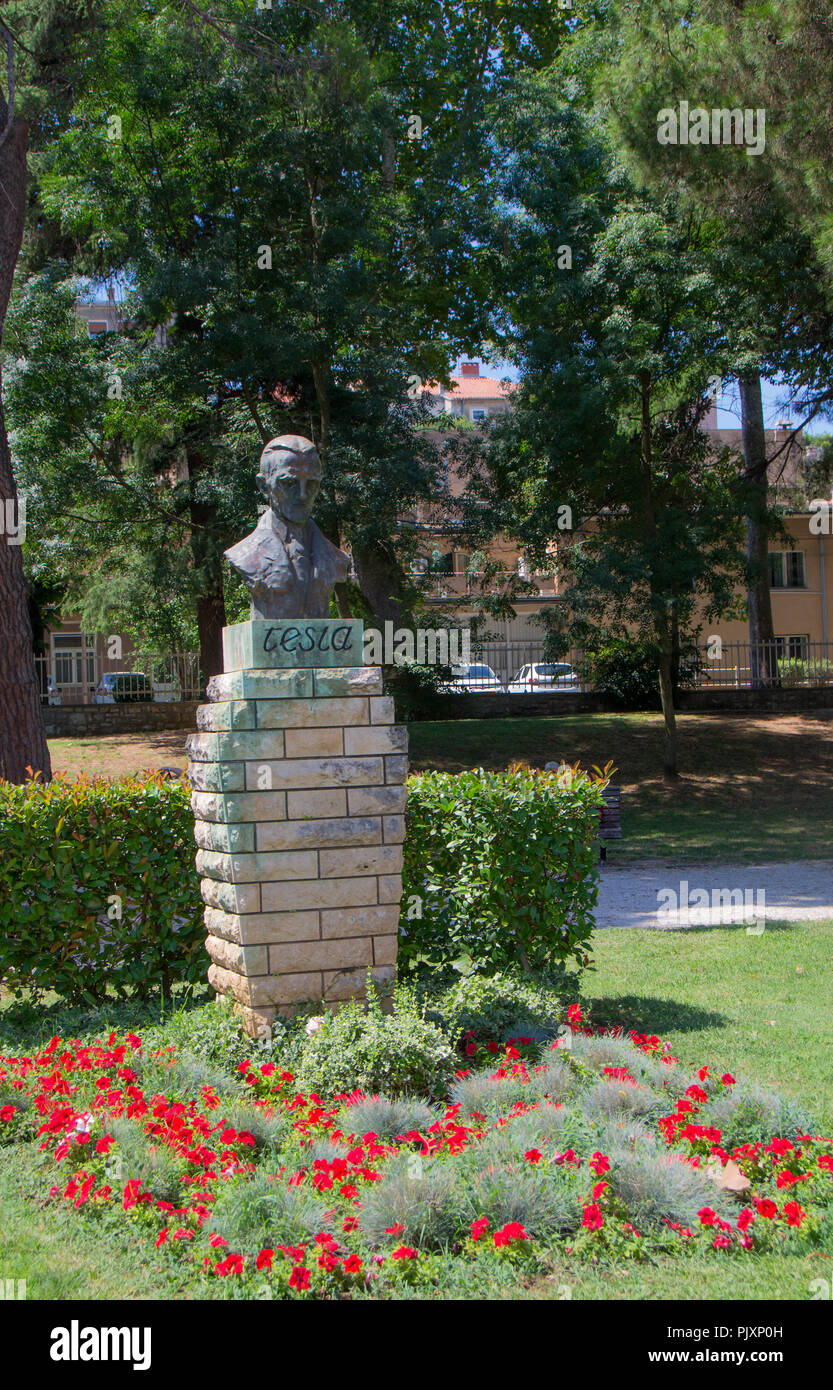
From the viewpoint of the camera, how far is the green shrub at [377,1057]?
502 centimetres

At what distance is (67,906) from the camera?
250 inches

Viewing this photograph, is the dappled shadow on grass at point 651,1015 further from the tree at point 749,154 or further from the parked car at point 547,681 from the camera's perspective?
the parked car at point 547,681

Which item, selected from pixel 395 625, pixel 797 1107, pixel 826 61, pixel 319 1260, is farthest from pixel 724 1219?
pixel 395 625

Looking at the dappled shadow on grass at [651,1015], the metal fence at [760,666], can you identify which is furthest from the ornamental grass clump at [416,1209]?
the metal fence at [760,666]

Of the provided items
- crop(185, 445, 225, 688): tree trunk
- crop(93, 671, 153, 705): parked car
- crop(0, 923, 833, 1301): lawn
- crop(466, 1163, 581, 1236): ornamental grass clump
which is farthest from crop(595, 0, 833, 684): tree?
crop(93, 671, 153, 705): parked car

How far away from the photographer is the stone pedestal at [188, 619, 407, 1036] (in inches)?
217

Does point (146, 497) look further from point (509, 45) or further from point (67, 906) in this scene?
point (509, 45)

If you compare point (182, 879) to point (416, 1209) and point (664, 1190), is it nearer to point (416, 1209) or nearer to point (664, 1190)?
point (416, 1209)

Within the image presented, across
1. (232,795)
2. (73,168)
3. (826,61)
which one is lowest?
(232,795)

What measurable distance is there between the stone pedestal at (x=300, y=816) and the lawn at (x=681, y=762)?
7.71m

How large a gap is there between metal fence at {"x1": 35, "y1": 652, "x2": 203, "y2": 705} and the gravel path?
11.5 m

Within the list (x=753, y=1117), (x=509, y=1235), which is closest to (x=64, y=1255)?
(x=509, y=1235)

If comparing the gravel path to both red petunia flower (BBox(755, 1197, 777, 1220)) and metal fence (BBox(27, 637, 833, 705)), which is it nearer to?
red petunia flower (BBox(755, 1197, 777, 1220))

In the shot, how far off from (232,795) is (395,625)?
11.7 metres
